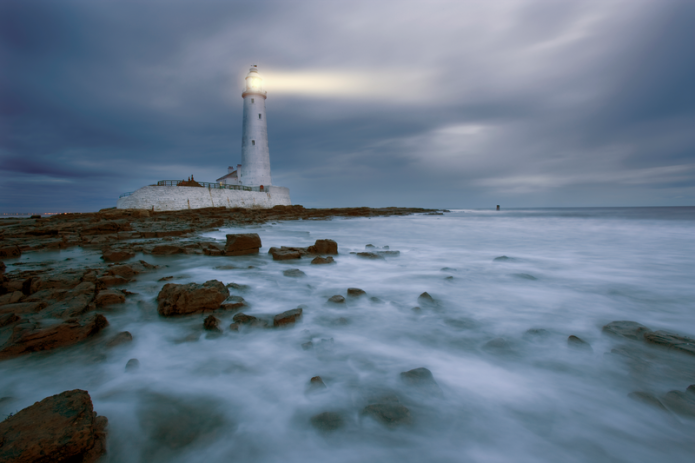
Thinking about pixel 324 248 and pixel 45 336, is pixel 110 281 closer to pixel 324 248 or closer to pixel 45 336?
pixel 45 336

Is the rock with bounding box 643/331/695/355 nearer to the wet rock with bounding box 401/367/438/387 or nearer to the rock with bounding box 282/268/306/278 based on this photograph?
the wet rock with bounding box 401/367/438/387

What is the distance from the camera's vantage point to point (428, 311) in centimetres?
316

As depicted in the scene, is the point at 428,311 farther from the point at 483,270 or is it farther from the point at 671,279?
the point at 671,279

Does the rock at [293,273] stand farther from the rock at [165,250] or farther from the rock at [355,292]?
the rock at [165,250]

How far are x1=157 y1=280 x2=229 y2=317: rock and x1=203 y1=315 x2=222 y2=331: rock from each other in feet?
1.16

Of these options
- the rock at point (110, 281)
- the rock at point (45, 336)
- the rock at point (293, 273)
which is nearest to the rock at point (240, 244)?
the rock at point (293, 273)

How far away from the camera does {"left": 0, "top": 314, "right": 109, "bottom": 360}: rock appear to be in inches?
82.0

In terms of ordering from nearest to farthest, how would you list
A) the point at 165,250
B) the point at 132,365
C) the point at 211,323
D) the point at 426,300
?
1. the point at 132,365
2. the point at 211,323
3. the point at 426,300
4. the point at 165,250

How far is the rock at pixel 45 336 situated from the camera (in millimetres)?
2082

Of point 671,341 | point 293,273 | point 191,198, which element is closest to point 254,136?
point 191,198

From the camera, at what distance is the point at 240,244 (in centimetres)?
612

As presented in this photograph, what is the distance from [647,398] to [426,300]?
1.93 meters

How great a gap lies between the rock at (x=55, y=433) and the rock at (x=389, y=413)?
1243mm

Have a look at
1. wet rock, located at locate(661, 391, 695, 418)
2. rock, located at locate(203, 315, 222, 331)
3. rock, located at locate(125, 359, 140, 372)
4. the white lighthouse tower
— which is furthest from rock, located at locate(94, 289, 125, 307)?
the white lighthouse tower
